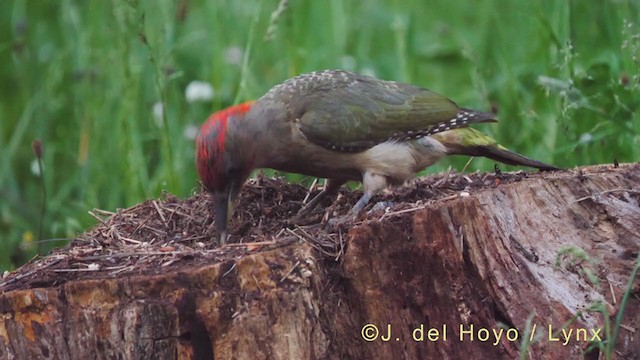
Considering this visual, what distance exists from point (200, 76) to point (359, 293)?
15.8 ft

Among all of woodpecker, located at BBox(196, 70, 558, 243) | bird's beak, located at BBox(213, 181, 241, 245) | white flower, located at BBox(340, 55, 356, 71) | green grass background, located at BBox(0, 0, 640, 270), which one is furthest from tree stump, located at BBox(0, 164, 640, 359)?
white flower, located at BBox(340, 55, 356, 71)

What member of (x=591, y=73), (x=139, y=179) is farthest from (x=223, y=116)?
(x=591, y=73)

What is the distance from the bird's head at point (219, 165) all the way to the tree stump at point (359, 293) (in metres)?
0.44

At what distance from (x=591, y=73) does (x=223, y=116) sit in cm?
234

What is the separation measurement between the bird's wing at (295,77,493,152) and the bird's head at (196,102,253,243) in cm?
53

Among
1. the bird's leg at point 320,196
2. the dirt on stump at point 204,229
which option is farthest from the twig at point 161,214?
the bird's leg at point 320,196

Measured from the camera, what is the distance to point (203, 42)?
8906 mm

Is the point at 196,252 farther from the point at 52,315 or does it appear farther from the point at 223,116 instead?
the point at 223,116

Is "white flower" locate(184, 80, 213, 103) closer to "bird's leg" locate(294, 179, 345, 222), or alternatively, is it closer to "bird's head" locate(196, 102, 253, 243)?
"bird's leg" locate(294, 179, 345, 222)

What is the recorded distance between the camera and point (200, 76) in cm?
855

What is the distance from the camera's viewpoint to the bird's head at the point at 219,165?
15.5 ft

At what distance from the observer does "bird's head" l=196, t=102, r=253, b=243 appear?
4723mm

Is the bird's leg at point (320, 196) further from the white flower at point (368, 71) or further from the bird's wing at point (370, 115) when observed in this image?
the white flower at point (368, 71)

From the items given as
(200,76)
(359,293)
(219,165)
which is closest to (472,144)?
(219,165)
